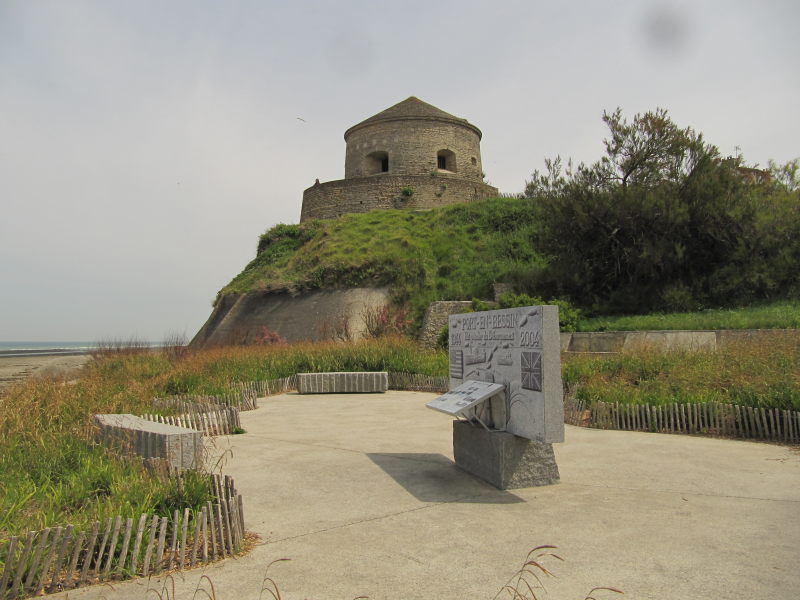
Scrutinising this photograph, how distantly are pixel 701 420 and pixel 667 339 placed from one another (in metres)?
7.25

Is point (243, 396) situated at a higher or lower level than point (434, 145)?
lower

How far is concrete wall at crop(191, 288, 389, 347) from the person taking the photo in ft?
81.5

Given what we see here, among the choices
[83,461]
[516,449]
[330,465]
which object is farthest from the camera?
[330,465]

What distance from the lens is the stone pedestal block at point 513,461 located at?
5.47 metres

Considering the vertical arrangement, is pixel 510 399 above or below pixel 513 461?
above

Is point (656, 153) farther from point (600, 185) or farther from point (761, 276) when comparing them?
point (761, 276)

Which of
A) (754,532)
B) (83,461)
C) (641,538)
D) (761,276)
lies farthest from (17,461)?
(761,276)

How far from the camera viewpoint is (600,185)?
20609 millimetres

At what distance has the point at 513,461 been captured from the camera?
5.51m

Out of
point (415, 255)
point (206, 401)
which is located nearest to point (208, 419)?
point (206, 401)

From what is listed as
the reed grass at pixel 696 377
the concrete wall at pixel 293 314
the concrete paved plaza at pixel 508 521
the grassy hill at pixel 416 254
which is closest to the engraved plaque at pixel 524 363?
→ the concrete paved plaza at pixel 508 521

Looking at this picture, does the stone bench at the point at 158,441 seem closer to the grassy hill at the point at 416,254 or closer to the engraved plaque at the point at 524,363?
the engraved plaque at the point at 524,363

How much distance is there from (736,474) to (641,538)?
7.91 feet

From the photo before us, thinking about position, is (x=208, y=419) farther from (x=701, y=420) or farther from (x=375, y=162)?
(x=375, y=162)
